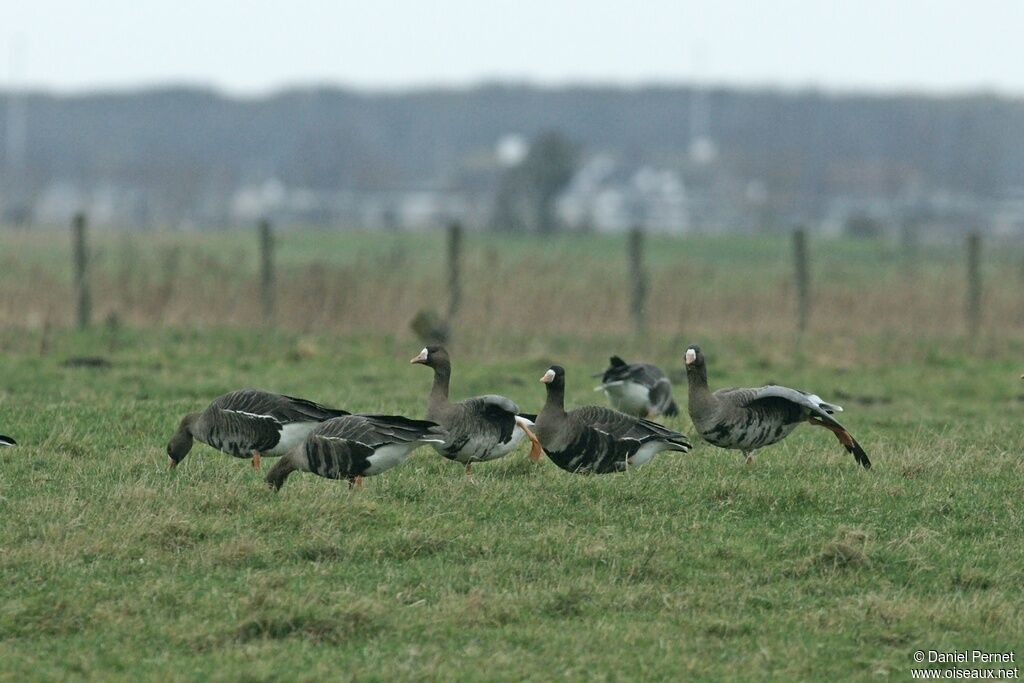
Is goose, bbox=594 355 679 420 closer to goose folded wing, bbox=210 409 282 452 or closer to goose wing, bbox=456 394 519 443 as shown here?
goose wing, bbox=456 394 519 443

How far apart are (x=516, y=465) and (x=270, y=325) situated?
12480 mm

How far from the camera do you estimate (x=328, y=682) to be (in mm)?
6980

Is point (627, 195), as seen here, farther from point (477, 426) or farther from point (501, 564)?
point (501, 564)

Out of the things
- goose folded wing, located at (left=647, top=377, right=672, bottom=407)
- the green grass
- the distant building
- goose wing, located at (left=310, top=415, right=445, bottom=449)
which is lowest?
the green grass

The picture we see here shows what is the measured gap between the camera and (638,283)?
80.0 feet

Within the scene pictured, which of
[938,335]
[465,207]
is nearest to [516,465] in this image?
[938,335]

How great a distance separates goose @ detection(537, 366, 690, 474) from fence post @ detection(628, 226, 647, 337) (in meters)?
13.0

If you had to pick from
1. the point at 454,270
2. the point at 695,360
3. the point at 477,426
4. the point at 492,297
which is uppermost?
the point at 454,270

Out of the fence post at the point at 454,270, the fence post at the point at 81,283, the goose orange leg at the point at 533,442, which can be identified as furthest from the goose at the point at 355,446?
the fence post at the point at 81,283

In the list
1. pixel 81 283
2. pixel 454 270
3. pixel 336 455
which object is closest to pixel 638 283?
pixel 454 270

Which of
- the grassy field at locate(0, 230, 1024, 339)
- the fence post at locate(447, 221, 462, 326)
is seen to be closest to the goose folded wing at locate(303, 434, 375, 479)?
the grassy field at locate(0, 230, 1024, 339)

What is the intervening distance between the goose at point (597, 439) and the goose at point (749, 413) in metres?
0.36

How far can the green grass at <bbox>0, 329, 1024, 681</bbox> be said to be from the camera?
24.4 ft

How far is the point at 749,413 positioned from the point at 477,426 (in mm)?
2145
